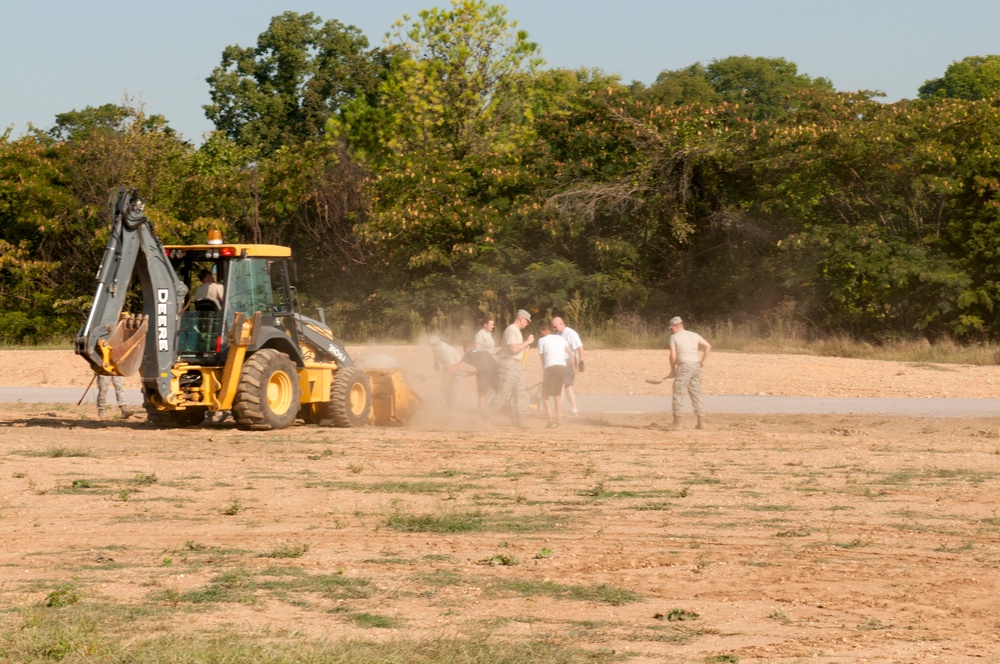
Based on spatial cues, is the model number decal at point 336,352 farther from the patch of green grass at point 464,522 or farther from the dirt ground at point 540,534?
the patch of green grass at point 464,522

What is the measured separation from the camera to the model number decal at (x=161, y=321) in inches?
741

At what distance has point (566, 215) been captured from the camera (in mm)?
40281

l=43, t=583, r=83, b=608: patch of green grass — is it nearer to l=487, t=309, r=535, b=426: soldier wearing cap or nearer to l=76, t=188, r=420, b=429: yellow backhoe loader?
l=76, t=188, r=420, b=429: yellow backhoe loader

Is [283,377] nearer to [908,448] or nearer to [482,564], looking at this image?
[908,448]

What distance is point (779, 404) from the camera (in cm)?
2656

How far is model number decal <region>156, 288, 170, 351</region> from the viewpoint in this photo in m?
18.8

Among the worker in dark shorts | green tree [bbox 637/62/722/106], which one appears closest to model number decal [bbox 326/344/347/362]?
the worker in dark shorts

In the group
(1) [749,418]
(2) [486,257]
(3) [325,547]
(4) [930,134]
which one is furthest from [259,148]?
(3) [325,547]

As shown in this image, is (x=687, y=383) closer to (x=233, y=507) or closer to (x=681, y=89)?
(x=233, y=507)

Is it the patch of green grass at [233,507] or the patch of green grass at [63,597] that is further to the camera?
the patch of green grass at [233,507]

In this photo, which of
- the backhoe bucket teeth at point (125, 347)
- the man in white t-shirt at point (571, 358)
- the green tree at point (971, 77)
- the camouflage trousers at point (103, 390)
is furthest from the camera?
the green tree at point (971, 77)

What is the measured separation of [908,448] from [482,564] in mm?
9904

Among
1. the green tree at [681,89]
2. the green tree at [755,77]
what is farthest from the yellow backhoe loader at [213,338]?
the green tree at [755,77]

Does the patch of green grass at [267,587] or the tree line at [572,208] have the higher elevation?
the tree line at [572,208]
